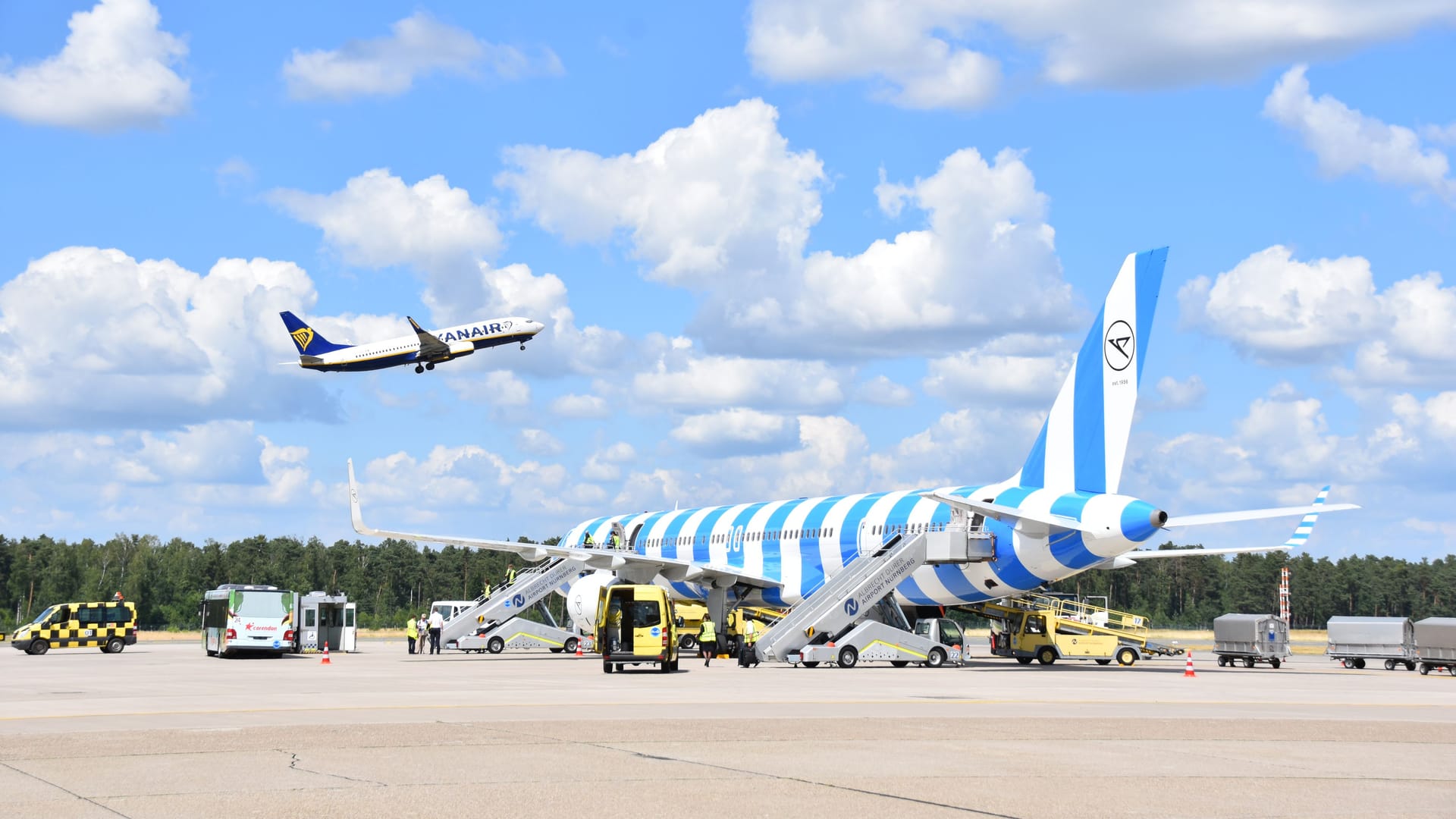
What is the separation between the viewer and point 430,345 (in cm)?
6581

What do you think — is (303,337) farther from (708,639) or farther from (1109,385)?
(1109,385)

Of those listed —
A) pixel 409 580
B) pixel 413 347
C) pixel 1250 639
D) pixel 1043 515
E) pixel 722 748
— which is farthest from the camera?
pixel 409 580

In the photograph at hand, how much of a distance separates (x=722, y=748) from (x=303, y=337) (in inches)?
2371

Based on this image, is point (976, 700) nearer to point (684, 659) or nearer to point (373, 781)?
point (373, 781)

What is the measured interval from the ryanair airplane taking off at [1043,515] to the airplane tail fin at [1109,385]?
0.03 metres

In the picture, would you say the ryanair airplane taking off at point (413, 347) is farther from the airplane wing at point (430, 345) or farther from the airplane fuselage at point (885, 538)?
the airplane fuselage at point (885, 538)

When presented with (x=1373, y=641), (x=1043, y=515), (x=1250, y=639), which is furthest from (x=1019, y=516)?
(x=1373, y=641)

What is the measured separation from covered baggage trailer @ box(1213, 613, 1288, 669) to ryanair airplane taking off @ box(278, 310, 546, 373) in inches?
1427

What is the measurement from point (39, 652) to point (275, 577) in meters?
88.5

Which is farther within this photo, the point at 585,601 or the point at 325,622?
the point at 325,622

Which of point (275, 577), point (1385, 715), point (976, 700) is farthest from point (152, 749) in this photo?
point (275, 577)

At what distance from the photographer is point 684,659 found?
4562 cm

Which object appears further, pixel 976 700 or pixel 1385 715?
pixel 976 700

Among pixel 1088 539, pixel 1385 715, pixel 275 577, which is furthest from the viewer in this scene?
pixel 275 577
